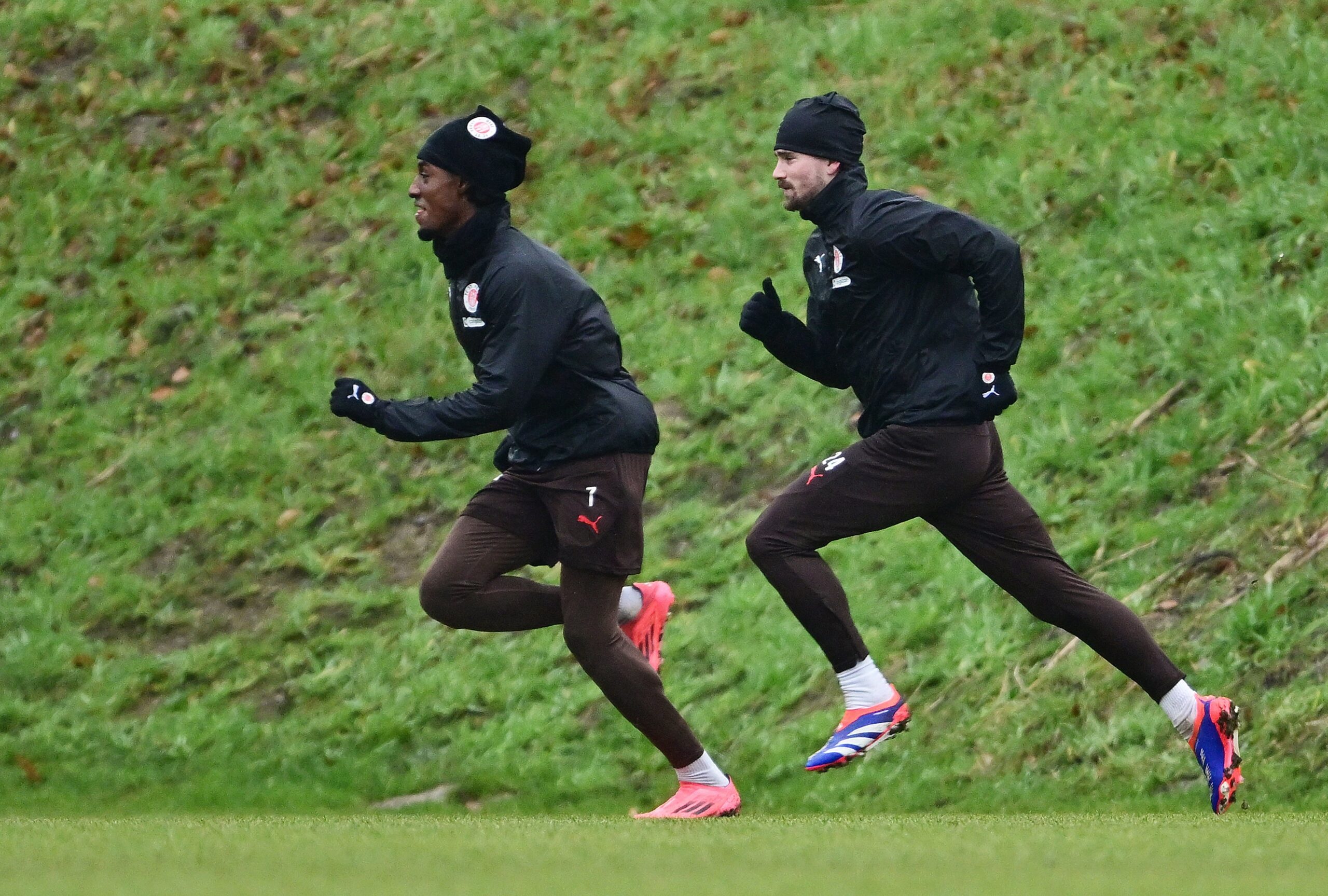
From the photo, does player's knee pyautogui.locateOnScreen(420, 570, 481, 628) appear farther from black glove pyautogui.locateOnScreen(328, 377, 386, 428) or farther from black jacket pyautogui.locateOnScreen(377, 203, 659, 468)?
black glove pyautogui.locateOnScreen(328, 377, 386, 428)

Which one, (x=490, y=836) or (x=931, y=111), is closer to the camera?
(x=490, y=836)

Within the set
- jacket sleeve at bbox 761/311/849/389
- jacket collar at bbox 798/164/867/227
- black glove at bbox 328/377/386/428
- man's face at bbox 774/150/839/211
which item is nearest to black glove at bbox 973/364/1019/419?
jacket sleeve at bbox 761/311/849/389

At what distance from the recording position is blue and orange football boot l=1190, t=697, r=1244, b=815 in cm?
627

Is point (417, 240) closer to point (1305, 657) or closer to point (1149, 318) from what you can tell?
point (1149, 318)

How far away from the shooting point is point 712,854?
5.02 metres

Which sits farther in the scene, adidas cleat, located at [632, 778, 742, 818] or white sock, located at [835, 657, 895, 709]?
adidas cleat, located at [632, 778, 742, 818]

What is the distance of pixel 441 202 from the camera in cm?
641

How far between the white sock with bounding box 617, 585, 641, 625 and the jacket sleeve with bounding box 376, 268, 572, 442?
0.96m

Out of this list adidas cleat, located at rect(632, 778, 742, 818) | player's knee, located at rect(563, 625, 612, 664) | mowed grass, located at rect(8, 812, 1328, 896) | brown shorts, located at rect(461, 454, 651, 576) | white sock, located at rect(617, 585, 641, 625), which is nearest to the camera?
mowed grass, located at rect(8, 812, 1328, 896)

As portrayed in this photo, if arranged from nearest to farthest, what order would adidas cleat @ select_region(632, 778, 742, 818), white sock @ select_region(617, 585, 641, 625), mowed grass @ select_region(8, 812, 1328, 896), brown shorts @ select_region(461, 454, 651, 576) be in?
mowed grass @ select_region(8, 812, 1328, 896)
brown shorts @ select_region(461, 454, 651, 576)
adidas cleat @ select_region(632, 778, 742, 818)
white sock @ select_region(617, 585, 641, 625)

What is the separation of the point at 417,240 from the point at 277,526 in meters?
2.43

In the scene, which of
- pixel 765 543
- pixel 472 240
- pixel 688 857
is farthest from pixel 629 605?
pixel 688 857

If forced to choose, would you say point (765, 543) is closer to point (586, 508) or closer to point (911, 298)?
point (586, 508)

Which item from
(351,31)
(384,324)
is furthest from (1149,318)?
(351,31)
